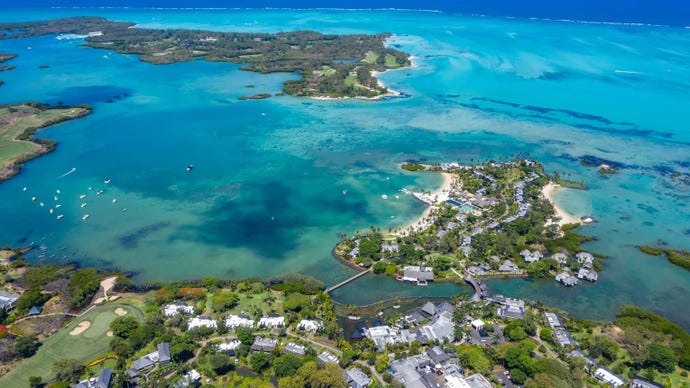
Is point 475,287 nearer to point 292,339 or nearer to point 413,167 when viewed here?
point 292,339

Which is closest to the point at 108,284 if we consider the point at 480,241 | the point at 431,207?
the point at 431,207

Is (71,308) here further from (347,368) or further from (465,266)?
(465,266)

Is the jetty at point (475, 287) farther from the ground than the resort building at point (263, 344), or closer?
farther from the ground

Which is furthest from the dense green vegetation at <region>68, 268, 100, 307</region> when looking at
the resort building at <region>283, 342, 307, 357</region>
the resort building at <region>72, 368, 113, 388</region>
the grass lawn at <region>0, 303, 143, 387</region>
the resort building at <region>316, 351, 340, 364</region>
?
the resort building at <region>316, 351, 340, 364</region>

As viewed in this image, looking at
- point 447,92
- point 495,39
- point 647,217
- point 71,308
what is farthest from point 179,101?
point 495,39

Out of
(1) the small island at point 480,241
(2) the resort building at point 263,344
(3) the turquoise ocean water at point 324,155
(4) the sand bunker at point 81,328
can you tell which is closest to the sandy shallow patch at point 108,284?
(3) the turquoise ocean water at point 324,155

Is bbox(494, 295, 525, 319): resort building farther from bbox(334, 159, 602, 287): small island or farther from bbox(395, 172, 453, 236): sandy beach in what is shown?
bbox(395, 172, 453, 236): sandy beach

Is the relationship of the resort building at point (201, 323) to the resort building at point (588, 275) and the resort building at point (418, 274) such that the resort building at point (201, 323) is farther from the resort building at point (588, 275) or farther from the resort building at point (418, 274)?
the resort building at point (588, 275)
